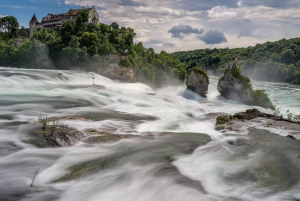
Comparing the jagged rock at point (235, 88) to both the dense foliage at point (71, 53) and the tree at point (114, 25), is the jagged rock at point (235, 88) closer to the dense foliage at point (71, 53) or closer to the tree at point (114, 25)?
the dense foliage at point (71, 53)

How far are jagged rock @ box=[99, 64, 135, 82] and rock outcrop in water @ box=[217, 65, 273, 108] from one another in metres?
16.4

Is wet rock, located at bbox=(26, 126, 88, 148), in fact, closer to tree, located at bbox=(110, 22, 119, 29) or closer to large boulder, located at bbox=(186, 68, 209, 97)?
large boulder, located at bbox=(186, 68, 209, 97)

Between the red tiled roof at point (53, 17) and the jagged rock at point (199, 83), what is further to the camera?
the red tiled roof at point (53, 17)

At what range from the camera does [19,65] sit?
51.7 metres

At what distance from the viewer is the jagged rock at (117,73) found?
1946 inches

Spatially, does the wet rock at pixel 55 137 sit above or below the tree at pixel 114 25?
below

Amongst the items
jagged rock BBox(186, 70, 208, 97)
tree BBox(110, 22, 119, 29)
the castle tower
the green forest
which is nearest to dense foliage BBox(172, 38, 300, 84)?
the green forest

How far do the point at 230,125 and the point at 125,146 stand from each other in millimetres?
8114

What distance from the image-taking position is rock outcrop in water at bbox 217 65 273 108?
134ft

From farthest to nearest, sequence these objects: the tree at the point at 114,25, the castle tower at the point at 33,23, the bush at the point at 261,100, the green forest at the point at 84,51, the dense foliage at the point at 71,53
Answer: the castle tower at the point at 33,23, the tree at the point at 114,25, the green forest at the point at 84,51, the dense foliage at the point at 71,53, the bush at the point at 261,100

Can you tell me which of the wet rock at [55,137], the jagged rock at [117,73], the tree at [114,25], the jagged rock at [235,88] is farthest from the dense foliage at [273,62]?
the wet rock at [55,137]

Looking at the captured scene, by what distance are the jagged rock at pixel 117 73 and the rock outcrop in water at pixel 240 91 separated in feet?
53.7

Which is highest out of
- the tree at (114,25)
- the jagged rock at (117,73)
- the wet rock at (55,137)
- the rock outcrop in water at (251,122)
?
the tree at (114,25)

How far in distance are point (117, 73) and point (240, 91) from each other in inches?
829
